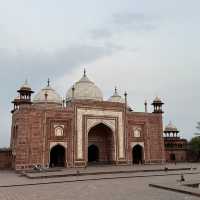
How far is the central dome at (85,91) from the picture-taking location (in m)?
28.0

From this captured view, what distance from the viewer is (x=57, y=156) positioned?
25.5m

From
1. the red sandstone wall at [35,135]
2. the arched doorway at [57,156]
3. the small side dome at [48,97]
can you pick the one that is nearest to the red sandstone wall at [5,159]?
the red sandstone wall at [35,135]

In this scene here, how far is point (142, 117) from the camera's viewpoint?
2766 cm

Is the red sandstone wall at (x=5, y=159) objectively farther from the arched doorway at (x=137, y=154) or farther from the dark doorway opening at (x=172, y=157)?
the dark doorway opening at (x=172, y=157)

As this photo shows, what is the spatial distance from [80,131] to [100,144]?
403 cm

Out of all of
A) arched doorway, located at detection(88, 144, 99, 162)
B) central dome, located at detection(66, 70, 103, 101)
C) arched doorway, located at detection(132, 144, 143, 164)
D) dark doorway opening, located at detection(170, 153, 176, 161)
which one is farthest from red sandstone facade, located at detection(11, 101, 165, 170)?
dark doorway opening, located at detection(170, 153, 176, 161)

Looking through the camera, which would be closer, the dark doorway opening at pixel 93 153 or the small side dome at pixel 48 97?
the dark doorway opening at pixel 93 153

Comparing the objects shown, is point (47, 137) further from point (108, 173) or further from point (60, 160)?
point (108, 173)

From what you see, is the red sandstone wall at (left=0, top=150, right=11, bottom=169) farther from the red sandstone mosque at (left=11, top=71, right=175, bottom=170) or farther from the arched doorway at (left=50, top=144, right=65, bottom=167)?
the arched doorway at (left=50, top=144, right=65, bottom=167)

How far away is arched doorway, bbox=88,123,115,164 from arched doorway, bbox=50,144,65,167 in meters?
3.40

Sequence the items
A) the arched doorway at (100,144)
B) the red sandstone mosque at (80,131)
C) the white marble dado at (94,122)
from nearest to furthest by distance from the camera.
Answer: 1. the red sandstone mosque at (80,131)
2. the white marble dado at (94,122)
3. the arched doorway at (100,144)

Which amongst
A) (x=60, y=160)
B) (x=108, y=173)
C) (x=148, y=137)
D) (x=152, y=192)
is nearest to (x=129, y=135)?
(x=148, y=137)

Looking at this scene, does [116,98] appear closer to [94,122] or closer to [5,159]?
[94,122]

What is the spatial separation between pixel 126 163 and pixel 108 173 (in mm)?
7994
